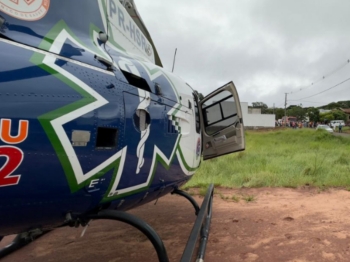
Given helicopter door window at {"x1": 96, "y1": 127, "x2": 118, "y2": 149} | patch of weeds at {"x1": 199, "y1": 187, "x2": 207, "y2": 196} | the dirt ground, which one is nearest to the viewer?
helicopter door window at {"x1": 96, "y1": 127, "x2": 118, "y2": 149}

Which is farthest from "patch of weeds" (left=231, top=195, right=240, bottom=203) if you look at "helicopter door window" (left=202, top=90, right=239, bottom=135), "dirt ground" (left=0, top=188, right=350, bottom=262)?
"helicopter door window" (left=202, top=90, right=239, bottom=135)

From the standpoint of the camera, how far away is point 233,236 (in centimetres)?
442

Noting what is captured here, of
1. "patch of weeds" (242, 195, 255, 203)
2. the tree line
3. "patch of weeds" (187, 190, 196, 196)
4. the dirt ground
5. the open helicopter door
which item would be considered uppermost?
the tree line

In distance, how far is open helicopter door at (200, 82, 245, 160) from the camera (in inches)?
189

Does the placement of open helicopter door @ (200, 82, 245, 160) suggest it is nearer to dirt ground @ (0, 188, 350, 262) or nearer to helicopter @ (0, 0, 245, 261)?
dirt ground @ (0, 188, 350, 262)

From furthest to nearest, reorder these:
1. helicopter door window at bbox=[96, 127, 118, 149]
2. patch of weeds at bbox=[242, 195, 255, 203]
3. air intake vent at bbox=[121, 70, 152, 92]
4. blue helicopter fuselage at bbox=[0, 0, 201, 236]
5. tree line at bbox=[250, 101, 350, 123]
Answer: tree line at bbox=[250, 101, 350, 123], patch of weeds at bbox=[242, 195, 255, 203], air intake vent at bbox=[121, 70, 152, 92], helicopter door window at bbox=[96, 127, 118, 149], blue helicopter fuselage at bbox=[0, 0, 201, 236]

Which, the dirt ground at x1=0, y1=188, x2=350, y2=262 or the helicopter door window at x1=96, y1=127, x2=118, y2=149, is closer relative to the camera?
the helicopter door window at x1=96, y1=127, x2=118, y2=149

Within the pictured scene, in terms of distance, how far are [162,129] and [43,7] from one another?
53.6 inches

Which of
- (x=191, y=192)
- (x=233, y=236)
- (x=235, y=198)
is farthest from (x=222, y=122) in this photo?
(x=191, y=192)

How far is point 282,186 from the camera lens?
26.3ft

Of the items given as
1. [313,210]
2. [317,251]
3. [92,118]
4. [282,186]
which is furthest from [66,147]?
[282,186]

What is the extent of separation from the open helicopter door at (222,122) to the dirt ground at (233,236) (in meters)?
1.29

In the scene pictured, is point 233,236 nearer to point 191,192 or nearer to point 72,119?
point 191,192

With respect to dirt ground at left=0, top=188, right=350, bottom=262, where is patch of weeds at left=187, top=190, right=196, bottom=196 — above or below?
above
